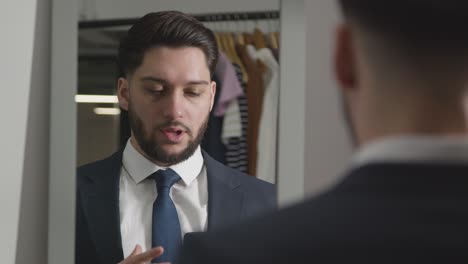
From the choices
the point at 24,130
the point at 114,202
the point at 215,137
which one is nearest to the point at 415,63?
the point at 215,137

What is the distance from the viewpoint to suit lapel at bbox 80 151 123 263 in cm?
147

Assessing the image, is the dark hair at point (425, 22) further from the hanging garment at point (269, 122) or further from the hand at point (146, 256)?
the hand at point (146, 256)

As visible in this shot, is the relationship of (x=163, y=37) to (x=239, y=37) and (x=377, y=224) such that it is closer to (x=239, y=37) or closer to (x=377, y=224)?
(x=239, y=37)

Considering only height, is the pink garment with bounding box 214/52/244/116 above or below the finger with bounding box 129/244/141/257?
above

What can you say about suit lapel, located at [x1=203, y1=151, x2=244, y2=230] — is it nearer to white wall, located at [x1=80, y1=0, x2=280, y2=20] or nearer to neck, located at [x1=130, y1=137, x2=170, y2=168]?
neck, located at [x1=130, y1=137, x2=170, y2=168]

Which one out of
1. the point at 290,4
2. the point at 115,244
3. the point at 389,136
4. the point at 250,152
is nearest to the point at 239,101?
the point at 250,152

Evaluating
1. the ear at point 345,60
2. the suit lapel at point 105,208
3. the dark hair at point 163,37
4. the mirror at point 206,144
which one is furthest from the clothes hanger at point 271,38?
the ear at point 345,60

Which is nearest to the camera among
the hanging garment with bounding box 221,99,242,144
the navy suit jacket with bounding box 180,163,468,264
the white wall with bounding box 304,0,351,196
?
Result: the navy suit jacket with bounding box 180,163,468,264

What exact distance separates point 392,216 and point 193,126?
3.12 feet

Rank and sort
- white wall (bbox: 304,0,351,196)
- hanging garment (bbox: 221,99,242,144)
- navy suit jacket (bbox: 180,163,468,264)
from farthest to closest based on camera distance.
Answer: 1. hanging garment (bbox: 221,99,242,144)
2. white wall (bbox: 304,0,351,196)
3. navy suit jacket (bbox: 180,163,468,264)

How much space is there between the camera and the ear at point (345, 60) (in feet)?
1.90

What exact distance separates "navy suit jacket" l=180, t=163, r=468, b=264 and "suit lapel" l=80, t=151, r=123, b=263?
944mm

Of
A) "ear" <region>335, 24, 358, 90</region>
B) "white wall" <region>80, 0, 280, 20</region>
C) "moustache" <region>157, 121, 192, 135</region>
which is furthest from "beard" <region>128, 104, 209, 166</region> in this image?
"ear" <region>335, 24, 358, 90</region>

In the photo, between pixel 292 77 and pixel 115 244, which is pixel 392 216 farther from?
pixel 115 244
